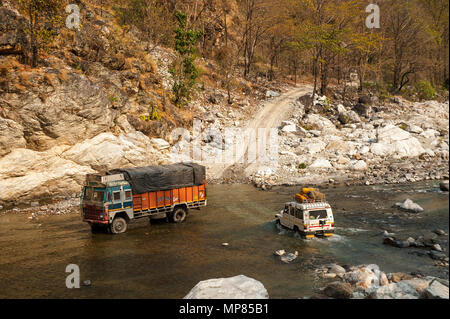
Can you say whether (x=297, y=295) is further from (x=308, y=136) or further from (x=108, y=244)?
(x=308, y=136)

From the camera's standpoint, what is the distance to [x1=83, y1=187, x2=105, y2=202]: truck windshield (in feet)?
74.1

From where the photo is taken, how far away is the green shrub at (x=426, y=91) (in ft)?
215

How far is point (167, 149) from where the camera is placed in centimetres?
4184

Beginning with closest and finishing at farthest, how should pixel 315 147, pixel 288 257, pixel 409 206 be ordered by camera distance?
pixel 288 257 → pixel 409 206 → pixel 315 147

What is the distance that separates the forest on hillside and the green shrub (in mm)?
170

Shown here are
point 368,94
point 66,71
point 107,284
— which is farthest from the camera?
point 368,94

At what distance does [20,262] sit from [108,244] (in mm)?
4476

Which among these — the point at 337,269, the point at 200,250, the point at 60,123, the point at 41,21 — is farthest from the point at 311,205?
the point at 41,21

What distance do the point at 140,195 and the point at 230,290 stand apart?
12.0 m

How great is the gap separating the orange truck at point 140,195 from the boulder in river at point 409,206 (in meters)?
14.3

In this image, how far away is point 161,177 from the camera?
2473cm

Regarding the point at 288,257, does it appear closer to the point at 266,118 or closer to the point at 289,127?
the point at 289,127

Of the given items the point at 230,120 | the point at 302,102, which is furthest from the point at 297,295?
the point at 302,102
